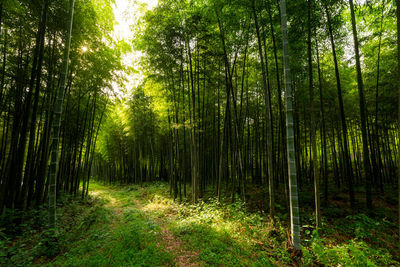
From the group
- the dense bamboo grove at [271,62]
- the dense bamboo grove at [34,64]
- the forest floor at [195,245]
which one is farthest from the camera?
the dense bamboo grove at [271,62]

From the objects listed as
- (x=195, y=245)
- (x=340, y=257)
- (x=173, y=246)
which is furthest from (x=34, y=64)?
(x=340, y=257)

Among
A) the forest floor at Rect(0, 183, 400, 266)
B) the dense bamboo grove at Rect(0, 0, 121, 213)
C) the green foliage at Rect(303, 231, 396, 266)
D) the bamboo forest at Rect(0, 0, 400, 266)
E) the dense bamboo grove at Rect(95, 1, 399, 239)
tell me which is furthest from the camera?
the dense bamboo grove at Rect(95, 1, 399, 239)

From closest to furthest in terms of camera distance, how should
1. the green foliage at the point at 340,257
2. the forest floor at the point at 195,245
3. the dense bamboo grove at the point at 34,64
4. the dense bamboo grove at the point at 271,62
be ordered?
the green foliage at the point at 340,257 < the forest floor at the point at 195,245 < the dense bamboo grove at the point at 34,64 < the dense bamboo grove at the point at 271,62

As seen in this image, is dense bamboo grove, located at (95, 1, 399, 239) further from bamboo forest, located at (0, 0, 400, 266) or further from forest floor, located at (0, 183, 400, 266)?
forest floor, located at (0, 183, 400, 266)

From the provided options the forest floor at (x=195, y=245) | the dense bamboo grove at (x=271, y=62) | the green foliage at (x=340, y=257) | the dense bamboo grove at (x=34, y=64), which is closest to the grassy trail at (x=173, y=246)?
the forest floor at (x=195, y=245)

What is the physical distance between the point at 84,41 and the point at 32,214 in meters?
4.97

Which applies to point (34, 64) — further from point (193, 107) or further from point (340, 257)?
point (340, 257)

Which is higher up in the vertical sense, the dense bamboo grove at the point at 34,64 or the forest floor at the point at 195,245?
the dense bamboo grove at the point at 34,64

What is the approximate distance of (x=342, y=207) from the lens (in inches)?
225

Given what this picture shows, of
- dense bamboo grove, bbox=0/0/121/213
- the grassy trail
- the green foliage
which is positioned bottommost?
the grassy trail

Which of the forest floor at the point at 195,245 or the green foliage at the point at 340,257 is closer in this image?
the green foliage at the point at 340,257

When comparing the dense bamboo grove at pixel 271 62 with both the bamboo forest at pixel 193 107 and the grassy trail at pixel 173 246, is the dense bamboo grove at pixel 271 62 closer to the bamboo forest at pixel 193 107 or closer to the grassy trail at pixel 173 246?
the bamboo forest at pixel 193 107

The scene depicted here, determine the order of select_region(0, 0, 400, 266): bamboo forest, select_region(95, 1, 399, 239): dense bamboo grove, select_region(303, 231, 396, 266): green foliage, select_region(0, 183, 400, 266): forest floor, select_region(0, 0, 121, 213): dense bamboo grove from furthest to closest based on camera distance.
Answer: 1. select_region(95, 1, 399, 239): dense bamboo grove
2. select_region(0, 0, 121, 213): dense bamboo grove
3. select_region(0, 0, 400, 266): bamboo forest
4. select_region(0, 183, 400, 266): forest floor
5. select_region(303, 231, 396, 266): green foliage

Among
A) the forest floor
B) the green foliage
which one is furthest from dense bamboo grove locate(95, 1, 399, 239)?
the green foliage
